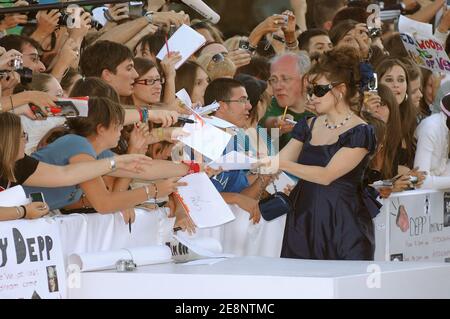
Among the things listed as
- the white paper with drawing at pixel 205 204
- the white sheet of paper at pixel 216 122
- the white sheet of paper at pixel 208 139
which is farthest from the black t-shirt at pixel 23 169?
the white sheet of paper at pixel 216 122

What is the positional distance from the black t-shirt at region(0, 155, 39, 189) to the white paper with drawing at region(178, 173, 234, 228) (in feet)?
3.11

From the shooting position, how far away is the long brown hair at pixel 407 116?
8984 mm

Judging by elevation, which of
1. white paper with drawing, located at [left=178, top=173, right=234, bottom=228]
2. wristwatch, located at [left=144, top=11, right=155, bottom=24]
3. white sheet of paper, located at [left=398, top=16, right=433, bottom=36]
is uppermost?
wristwatch, located at [left=144, top=11, right=155, bottom=24]

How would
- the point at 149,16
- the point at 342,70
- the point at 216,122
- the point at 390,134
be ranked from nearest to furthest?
the point at 216,122, the point at 342,70, the point at 149,16, the point at 390,134

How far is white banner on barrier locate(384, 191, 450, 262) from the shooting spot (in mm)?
8086

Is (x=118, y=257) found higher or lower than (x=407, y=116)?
higher

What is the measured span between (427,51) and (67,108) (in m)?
4.19

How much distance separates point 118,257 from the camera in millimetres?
5539

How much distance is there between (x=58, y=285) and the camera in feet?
17.9

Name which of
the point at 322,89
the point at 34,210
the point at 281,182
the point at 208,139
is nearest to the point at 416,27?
the point at 281,182

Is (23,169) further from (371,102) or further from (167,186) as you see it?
(371,102)

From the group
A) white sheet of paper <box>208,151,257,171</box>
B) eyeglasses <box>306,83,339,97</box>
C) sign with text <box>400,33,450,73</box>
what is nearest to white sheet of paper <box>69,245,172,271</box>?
white sheet of paper <box>208,151,257,171</box>

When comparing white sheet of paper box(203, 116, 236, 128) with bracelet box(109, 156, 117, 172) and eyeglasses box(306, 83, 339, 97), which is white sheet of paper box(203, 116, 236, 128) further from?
bracelet box(109, 156, 117, 172)

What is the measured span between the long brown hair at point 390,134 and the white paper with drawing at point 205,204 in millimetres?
2521
